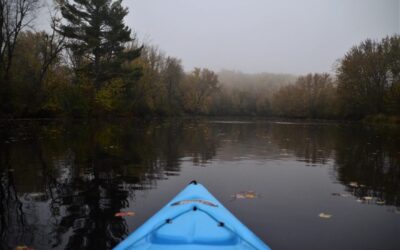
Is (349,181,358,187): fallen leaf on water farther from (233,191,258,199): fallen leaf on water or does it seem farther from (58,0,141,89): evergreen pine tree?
(58,0,141,89): evergreen pine tree

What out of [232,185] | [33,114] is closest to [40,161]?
[232,185]

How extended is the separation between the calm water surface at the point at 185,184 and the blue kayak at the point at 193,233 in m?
0.98

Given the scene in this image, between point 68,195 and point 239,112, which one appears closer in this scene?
point 68,195

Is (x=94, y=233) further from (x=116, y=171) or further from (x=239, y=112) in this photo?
(x=239, y=112)

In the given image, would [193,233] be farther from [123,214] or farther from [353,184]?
[353,184]

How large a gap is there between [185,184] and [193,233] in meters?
4.25

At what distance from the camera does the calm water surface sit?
4.21 metres

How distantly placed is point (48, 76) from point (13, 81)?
4.76m

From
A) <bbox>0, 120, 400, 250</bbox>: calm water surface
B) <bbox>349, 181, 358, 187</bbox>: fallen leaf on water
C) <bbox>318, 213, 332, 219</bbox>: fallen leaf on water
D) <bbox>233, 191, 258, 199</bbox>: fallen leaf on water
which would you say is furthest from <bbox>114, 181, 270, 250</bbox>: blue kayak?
<bbox>349, 181, 358, 187</bbox>: fallen leaf on water

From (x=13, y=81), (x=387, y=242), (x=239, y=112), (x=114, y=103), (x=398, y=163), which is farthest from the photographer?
(x=239, y=112)

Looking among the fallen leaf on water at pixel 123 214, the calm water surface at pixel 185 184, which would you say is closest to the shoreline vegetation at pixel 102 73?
the calm water surface at pixel 185 184

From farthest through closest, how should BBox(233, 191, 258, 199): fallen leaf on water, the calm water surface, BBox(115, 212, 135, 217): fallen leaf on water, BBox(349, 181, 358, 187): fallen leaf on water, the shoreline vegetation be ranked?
the shoreline vegetation
BBox(349, 181, 358, 187): fallen leaf on water
BBox(233, 191, 258, 199): fallen leaf on water
BBox(115, 212, 135, 217): fallen leaf on water
the calm water surface

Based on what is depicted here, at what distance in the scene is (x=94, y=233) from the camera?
417cm

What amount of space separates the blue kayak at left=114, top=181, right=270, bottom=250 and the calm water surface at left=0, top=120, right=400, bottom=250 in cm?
98
